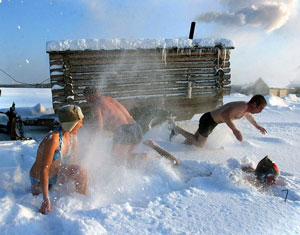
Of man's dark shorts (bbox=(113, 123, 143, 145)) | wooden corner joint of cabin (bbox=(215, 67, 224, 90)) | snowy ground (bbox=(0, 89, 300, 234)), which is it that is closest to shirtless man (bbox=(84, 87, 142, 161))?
man's dark shorts (bbox=(113, 123, 143, 145))

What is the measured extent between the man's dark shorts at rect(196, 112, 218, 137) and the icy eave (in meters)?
3.47

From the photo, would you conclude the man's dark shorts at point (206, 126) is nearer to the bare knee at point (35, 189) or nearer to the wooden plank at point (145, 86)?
the wooden plank at point (145, 86)

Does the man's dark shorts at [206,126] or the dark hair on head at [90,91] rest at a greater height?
the dark hair on head at [90,91]

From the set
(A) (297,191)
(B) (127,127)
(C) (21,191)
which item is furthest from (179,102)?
(C) (21,191)

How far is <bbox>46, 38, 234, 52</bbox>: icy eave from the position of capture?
294 inches

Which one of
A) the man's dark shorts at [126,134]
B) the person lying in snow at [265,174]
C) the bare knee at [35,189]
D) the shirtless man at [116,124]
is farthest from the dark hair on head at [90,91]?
the person lying in snow at [265,174]

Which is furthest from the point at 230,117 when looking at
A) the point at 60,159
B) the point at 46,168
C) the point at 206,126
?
the point at 46,168

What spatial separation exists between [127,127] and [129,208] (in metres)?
1.57

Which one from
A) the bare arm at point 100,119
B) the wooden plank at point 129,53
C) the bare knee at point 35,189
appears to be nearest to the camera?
the bare knee at point 35,189

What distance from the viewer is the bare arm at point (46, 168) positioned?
97.0 inches

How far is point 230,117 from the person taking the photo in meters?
5.14

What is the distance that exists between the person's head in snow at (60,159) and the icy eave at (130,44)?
5215mm

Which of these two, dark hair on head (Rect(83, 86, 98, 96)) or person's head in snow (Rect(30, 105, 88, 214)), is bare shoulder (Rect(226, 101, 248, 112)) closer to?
dark hair on head (Rect(83, 86, 98, 96))

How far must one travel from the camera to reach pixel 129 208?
257 cm
